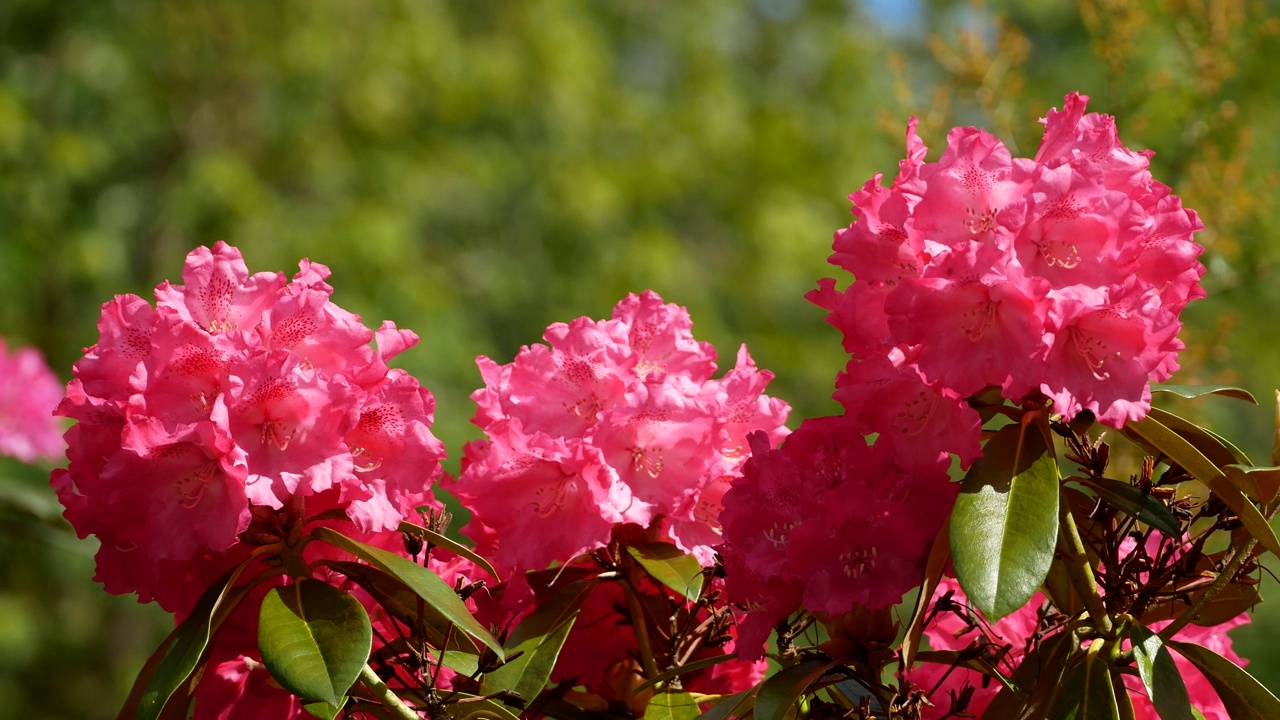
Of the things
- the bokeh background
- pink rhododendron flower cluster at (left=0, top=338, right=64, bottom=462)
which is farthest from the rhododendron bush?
the bokeh background

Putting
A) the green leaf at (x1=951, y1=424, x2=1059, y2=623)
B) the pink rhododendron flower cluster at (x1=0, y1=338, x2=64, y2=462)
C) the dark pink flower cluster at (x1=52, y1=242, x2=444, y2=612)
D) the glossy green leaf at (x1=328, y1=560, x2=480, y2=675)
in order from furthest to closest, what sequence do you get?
the pink rhododendron flower cluster at (x1=0, y1=338, x2=64, y2=462), the glossy green leaf at (x1=328, y1=560, x2=480, y2=675), the dark pink flower cluster at (x1=52, y1=242, x2=444, y2=612), the green leaf at (x1=951, y1=424, x2=1059, y2=623)

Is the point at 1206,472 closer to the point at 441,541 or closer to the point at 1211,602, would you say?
the point at 1211,602

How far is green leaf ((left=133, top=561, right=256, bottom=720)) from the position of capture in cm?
92

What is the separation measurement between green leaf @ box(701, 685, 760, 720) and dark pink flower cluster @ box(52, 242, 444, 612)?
28cm

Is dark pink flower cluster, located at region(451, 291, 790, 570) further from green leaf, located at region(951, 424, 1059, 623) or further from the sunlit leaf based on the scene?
green leaf, located at region(951, 424, 1059, 623)

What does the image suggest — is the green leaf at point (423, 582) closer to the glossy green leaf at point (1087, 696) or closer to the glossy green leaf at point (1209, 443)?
the glossy green leaf at point (1087, 696)

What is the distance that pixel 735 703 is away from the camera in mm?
1006

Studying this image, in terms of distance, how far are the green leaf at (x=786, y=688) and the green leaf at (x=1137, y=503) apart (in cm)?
23

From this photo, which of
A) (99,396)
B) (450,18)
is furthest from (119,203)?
(99,396)

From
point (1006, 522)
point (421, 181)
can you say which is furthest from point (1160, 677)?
point (421, 181)

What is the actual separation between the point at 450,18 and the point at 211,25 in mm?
1703

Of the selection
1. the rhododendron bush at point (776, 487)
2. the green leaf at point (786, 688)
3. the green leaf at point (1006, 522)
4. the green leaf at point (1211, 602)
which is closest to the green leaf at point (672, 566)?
the rhododendron bush at point (776, 487)

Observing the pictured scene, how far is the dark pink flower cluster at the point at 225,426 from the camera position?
3.18ft

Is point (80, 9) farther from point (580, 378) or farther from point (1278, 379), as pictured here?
point (580, 378)
